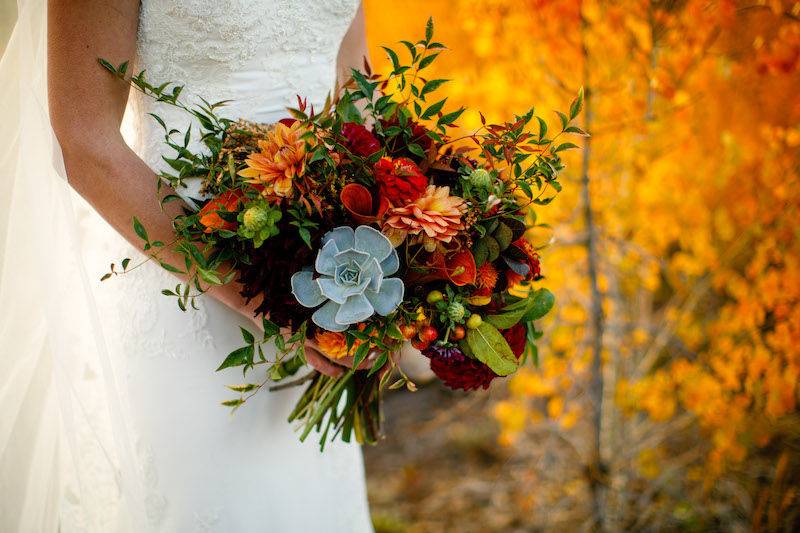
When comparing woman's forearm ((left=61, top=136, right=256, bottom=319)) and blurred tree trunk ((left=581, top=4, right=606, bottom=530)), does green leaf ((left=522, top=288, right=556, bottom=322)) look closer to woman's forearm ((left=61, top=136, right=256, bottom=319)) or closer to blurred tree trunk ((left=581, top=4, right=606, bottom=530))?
woman's forearm ((left=61, top=136, right=256, bottom=319))

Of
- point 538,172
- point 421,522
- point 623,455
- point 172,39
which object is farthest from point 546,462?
point 172,39

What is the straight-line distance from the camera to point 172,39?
1.34 meters

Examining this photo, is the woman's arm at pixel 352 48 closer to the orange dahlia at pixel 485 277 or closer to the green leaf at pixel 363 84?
the green leaf at pixel 363 84

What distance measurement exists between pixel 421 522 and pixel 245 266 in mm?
2519

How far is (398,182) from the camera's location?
1.11 m

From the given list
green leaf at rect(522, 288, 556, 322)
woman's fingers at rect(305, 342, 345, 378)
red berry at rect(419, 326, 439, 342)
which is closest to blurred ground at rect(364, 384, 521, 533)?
woman's fingers at rect(305, 342, 345, 378)

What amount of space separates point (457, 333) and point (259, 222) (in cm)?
43

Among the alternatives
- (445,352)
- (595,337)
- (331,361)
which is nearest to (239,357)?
(331,361)

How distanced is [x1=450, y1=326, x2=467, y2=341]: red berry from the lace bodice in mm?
636

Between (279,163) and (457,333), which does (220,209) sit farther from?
(457,333)

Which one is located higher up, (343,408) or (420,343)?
(420,343)

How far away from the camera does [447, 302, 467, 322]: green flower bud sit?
118 centimetres

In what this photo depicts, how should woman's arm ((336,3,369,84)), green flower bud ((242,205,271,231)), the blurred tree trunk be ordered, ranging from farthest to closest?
the blurred tree trunk → woman's arm ((336,3,369,84)) → green flower bud ((242,205,271,231))

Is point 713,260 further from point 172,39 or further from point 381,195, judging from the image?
point 172,39
